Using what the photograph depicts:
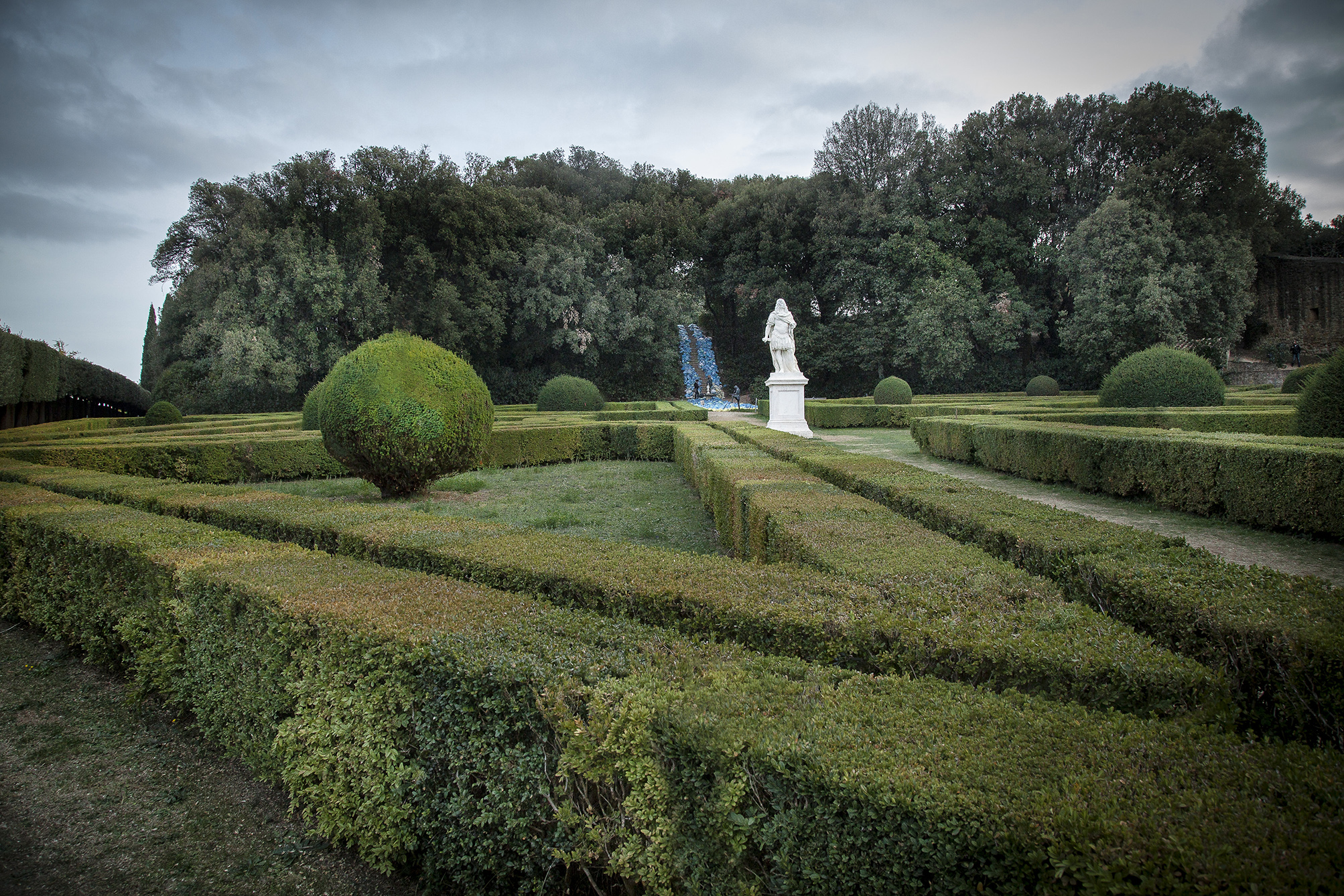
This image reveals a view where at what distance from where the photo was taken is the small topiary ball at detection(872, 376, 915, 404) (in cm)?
2197

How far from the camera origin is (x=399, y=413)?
7469 mm

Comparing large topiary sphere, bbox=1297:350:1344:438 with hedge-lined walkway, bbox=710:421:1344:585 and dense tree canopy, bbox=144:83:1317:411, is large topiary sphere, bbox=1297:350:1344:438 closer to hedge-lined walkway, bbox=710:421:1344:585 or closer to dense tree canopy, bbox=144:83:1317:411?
hedge-lined walkway, bbox=710:421:1344:585

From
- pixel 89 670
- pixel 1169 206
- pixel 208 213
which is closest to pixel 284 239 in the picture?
pixel 208 213

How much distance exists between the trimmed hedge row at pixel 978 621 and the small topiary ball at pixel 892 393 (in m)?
18.8

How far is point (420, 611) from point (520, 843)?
957 mm

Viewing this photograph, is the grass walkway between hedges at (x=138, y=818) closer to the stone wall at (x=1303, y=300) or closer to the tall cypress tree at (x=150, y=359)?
the tall cypress tree at (x=150, y=359)

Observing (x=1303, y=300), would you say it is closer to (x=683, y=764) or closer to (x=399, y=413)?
(x=399, y=413)

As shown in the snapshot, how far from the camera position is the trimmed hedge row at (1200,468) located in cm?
563

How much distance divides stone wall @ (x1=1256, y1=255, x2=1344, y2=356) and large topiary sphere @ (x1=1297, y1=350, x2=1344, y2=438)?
1079 inches

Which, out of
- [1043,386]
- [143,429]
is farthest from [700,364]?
[143,429]

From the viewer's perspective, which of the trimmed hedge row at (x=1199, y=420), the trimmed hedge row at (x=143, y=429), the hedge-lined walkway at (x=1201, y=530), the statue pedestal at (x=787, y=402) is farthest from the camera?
the statue pedestal at (x=787, y=402)

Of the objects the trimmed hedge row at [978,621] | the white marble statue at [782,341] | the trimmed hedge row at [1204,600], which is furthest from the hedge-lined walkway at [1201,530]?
the white marble statue at [782,341]

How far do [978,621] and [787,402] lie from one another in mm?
14571

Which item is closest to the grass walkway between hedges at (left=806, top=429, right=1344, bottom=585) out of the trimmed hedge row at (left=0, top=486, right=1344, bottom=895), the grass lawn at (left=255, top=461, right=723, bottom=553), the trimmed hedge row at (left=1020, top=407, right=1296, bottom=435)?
the trimmed hedge row at (left=1020, top=407, right=1296, bottom=435)
